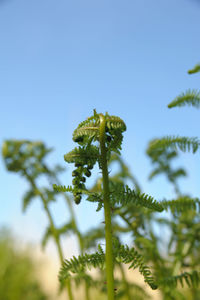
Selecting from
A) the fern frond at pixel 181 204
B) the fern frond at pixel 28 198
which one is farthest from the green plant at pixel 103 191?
the fern frond at pixel 28 198

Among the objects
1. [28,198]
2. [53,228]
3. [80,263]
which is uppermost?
[28,198]

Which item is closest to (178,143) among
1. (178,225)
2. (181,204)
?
(181,204)

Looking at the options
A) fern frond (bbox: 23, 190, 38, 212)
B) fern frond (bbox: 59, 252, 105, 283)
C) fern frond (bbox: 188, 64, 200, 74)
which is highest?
fern frond (bbox: 188, 64, 200, 74)

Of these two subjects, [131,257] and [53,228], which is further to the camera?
[53,228]

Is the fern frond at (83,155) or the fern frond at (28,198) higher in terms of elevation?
the fern frond at (28,198)

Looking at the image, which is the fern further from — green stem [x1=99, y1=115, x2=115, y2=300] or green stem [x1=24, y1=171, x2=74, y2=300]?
green stem [x1=24, y1=171, x2=74, y2=300]

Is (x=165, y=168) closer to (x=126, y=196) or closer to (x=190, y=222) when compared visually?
(x=190, y=222)

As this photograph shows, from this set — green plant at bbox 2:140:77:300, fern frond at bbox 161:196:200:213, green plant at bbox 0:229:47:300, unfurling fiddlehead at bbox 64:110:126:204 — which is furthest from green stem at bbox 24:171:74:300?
green plant at bbox 0:229:47:300

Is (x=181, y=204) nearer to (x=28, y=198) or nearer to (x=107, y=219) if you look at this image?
(x=107, y=219)

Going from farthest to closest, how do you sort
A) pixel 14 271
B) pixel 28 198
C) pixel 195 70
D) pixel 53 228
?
pixel 14 271, pixel 28 198, pixel 53 228, pixel 195 70

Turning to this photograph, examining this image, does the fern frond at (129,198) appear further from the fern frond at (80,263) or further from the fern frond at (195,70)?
the fern frond at (195,70)

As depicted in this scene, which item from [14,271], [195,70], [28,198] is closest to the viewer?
[195,70]

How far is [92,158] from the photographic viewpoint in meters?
1.00

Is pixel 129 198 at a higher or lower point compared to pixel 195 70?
lower
